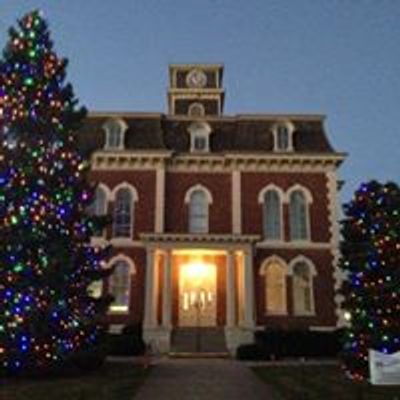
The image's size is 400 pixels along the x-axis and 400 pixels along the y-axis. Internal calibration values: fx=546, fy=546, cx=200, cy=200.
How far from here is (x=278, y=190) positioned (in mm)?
28266

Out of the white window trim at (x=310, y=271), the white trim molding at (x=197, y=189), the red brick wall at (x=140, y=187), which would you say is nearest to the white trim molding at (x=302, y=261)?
the white window trim at (x=310, y=271)

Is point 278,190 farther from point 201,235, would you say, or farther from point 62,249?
point 62,249

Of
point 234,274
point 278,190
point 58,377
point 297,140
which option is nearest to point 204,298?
point 234,274

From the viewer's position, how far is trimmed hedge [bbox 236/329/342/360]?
23.1 metres

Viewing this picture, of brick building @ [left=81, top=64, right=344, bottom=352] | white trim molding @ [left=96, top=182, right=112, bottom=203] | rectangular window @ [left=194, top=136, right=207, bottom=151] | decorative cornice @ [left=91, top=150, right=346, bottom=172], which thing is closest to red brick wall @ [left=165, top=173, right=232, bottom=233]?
brick building @ [left=81, top=64, right=344, bottom=352]

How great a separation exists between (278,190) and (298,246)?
3.08m

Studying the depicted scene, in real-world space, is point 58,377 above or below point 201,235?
below

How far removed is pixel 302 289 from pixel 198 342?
624cm

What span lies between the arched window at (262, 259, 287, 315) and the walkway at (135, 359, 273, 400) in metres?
8.45

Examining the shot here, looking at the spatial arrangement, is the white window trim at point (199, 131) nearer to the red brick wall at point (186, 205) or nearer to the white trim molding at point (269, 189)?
the red brick wall at point (186, 205)

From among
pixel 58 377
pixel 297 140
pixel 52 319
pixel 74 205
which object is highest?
pixel 297 140

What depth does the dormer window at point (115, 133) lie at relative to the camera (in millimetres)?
29188

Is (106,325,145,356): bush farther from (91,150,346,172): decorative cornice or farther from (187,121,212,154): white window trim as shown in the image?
(187,121,212,154): white window trim

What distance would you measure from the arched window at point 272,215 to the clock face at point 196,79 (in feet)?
44.3
